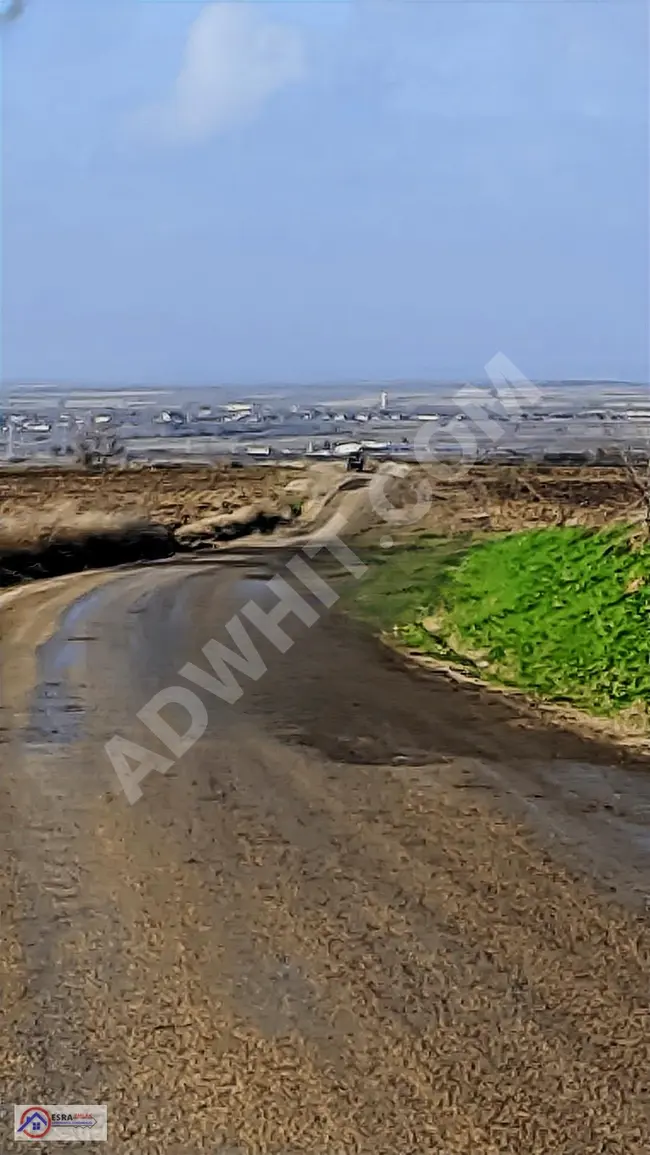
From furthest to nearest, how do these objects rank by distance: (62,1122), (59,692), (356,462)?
(356,462) → (59,692) → (62,1122)

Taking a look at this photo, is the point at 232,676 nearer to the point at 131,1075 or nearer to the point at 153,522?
the point at 131,1075

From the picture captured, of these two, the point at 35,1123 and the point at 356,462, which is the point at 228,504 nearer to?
the point at 356,462

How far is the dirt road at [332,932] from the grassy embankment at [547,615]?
42.7 inches

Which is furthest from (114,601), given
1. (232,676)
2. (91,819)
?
(91,819)

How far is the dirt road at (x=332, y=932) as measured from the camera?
4773 mm

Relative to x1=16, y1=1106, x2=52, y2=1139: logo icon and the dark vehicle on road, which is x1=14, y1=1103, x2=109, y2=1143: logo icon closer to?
x1=16, y1=1106, x2=52, y2=1139: logo icon

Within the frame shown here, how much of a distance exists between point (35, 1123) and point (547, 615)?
9.86 metres

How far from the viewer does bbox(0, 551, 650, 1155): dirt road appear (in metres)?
4.77

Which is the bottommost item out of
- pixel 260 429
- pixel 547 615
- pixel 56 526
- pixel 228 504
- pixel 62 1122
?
pixel 260 429

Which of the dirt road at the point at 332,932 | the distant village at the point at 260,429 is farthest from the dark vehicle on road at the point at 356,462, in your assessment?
the dirt road at the point at 332,932

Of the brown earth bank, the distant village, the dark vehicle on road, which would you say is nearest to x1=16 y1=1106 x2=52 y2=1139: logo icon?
the brown earth bank

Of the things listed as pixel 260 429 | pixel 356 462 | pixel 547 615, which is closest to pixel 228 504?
pixel 356 462

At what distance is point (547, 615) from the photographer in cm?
1389

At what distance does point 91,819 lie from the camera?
8141 millimetres
